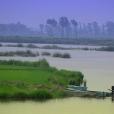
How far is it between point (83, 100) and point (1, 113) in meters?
4.54

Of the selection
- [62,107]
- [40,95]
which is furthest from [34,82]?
[62,107]

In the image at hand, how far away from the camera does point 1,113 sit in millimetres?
19828

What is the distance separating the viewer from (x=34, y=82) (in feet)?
82.2

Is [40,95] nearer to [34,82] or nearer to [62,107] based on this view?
[62,107]

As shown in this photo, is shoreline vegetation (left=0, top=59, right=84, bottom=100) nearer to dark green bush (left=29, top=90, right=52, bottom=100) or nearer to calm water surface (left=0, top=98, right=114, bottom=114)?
dark green bush (left=29, top=90, right=52, bottom=100)

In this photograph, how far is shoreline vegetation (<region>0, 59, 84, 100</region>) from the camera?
22.5 m

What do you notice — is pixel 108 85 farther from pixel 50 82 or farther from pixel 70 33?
pixel 70 33

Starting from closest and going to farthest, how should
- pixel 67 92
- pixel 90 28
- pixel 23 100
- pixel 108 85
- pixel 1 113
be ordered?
pixel 1 113 < pixel 23 100 < pixel 67 92 < pixel 108 85 < pixel 90 28

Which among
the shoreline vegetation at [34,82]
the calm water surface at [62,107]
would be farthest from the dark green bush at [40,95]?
the calm water surface at [62,107]

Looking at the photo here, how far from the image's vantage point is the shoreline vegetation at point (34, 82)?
22.5 metres

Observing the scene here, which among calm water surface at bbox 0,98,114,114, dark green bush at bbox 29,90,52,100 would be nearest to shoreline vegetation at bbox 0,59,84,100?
dark green bush at bbox 29,90,52,100

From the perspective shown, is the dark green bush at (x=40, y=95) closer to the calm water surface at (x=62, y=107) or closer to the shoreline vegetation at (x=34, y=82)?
the shoreline vegetation at (x=34, y=82)

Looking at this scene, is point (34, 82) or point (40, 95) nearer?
point (40, 95)

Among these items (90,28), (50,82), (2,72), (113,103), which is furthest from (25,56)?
(90,28)
